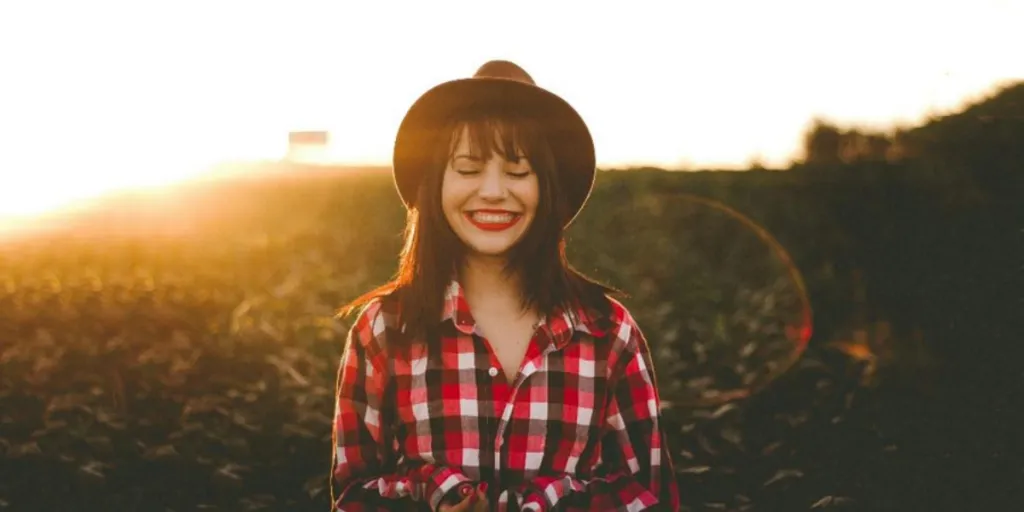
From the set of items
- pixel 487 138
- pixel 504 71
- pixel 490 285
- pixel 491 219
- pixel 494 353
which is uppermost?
pixel 504 71

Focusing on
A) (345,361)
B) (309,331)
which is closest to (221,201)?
(309,331)

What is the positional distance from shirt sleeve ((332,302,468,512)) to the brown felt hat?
0.41 metres

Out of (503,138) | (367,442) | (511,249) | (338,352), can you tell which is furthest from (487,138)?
(338,352)

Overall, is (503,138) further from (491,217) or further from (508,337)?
(508,337)

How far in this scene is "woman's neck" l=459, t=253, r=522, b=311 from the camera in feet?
7.16

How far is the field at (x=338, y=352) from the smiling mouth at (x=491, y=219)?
2.95m

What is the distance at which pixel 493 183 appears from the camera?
207cm

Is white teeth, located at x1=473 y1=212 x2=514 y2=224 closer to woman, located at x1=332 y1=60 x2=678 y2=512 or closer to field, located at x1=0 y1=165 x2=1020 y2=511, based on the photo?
woman, located at x1=332 y1=60 x2=678 y2=512

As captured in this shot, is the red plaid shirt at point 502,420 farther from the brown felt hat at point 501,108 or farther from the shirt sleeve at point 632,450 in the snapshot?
the brown felt hat at point 501,108

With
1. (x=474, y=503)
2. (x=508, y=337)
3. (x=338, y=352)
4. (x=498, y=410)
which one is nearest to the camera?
(x=474, y=503)

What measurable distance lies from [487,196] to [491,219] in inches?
2.3

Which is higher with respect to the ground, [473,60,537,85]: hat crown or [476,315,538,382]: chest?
[473,60,537,85]: hat crown

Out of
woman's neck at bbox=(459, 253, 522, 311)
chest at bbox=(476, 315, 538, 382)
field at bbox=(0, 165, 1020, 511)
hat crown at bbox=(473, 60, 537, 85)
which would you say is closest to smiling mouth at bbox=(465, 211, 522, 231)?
woman's neck at bbox=(459, 253, 522, 311)

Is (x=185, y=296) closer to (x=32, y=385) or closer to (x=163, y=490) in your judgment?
(x=32, y=385)
